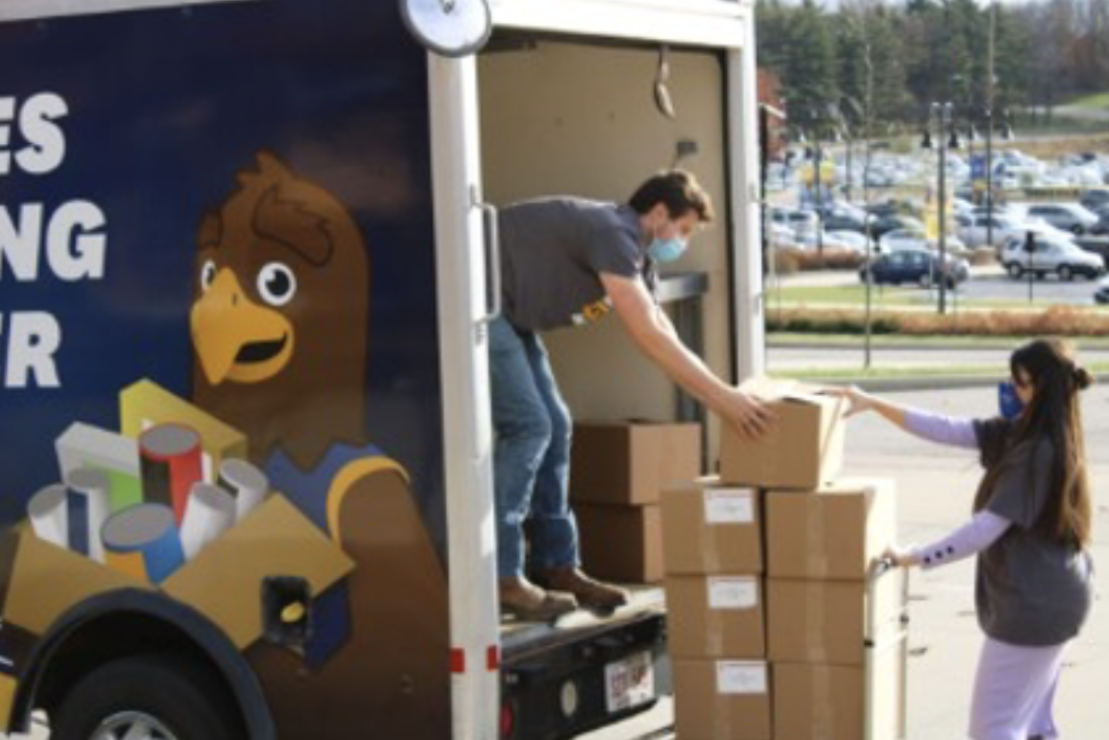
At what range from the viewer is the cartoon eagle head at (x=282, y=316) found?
574cm

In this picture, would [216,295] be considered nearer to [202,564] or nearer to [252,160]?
[252,160]

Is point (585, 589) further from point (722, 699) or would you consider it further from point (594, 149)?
point (594, 149)

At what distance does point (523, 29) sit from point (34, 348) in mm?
1711

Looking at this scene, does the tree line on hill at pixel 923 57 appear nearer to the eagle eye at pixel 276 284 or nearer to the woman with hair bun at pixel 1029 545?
the woman with hair bun at pixel 1029 545

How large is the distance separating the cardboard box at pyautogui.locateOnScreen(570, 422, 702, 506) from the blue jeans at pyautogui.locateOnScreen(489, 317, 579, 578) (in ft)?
1.44

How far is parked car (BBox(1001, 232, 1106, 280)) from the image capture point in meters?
52.0

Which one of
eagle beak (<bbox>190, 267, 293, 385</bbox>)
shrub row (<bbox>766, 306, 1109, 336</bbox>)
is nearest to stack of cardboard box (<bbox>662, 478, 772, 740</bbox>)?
eagle beak (<bbox>190, 267, 293, 385</bbox>)

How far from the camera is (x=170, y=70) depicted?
19.6 feet

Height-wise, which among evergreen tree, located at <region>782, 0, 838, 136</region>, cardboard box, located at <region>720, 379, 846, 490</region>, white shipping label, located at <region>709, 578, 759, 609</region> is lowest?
white shipping label, located at <region>709, 578, 759, 609</region>

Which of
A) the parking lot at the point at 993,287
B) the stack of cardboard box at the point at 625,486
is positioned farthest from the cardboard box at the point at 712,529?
the parking lot at the point at 993,287

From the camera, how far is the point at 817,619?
594 centimetres

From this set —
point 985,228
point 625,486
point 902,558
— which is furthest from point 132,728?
point 985,228

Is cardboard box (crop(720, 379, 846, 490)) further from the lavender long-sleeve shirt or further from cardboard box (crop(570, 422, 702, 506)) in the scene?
cardboard box (crop(570, 422, 702, 506))

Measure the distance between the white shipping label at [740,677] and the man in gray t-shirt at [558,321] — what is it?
1.84 ft
